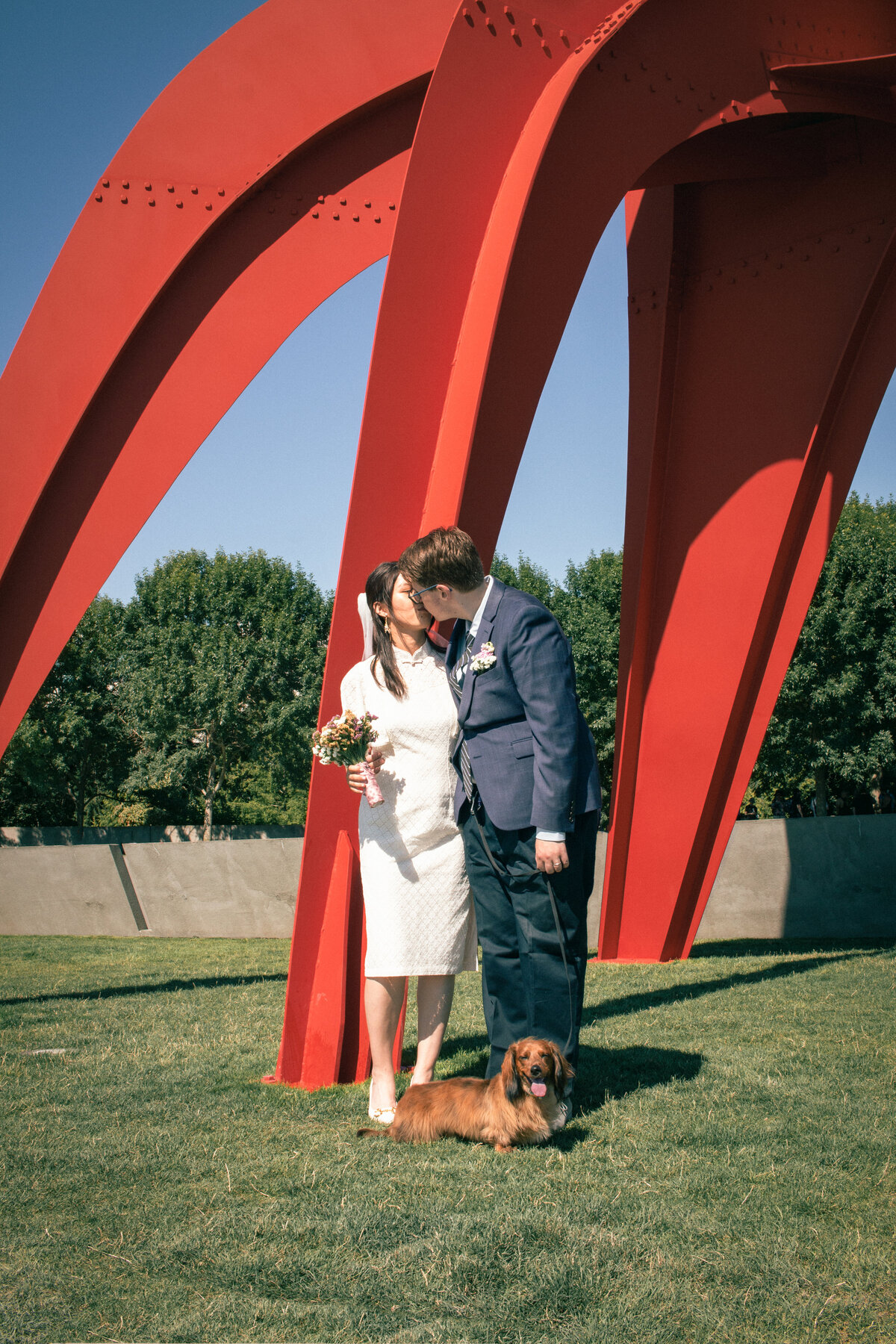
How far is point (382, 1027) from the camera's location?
13.0 feet

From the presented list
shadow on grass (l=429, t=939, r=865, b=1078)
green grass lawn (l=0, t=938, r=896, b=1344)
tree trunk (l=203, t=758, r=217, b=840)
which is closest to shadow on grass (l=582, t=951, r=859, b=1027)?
shadow on grass (l=429, t=939, r=865, b=1078)

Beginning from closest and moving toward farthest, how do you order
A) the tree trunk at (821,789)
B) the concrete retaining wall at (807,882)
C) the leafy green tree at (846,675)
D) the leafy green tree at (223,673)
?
the concrete retaining wall at (807,882), the leafy green tree at (846,675), the tree trunk at (821,789), the leafy green tree at (223,673)

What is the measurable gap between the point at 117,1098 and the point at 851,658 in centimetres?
2495

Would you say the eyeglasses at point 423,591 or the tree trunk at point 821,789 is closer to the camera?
the eyeglasses at point 423,591

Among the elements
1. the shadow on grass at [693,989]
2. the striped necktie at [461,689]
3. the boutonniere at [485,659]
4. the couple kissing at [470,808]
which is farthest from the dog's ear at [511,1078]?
the shadow on grass at [693,989]

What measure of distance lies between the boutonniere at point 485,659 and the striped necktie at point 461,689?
4.0 inches

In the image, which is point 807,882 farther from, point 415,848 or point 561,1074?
point 561,1074

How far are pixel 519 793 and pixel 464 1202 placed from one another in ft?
4.57

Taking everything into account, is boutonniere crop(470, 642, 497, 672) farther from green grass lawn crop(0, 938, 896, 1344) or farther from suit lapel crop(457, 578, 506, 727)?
green grass lawn crop(0, 938, 896, 1344)

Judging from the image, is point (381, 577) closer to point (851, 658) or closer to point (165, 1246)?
point (165, 1246)

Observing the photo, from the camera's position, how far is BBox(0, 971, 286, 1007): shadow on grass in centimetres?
728

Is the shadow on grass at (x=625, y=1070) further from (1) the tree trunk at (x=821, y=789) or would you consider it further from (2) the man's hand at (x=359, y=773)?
(1) the tree trunk at (x=821, y=789)

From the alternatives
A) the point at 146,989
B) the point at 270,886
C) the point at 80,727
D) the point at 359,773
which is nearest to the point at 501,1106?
the point at 359,773

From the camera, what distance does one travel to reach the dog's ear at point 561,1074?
335 centimetres
